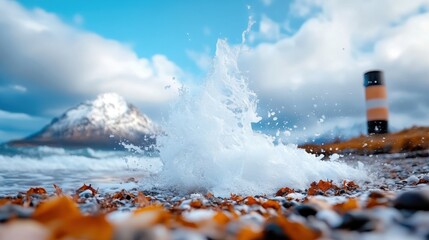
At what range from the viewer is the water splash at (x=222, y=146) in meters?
4.14

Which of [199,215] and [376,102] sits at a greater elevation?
[376,102]

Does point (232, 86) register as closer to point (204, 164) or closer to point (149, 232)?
point (204, 164)

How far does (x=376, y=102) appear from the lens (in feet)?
54.3

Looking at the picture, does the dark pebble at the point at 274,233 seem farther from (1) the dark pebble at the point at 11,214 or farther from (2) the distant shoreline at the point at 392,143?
(2) the distant shoreline at the point at 392,143

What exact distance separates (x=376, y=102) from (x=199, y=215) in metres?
16.9

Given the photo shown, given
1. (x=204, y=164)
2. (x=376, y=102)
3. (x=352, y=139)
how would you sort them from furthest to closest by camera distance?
(x=352, y=139)
(x=376, y=102)
(x=204, y=164)

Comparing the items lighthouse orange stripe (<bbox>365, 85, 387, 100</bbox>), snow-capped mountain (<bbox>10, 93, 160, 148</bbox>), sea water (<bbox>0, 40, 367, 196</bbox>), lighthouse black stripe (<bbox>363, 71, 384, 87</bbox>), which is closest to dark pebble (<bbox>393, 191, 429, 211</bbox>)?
sea water (<bbox>0, 40, 367, 196</bbox>)

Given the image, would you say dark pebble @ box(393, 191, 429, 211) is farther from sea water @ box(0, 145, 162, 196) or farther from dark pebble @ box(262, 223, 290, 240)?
sea water @ box(0, 145, 162, 196)

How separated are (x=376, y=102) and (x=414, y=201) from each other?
16.6 meters

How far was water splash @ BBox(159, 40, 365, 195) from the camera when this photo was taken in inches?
163

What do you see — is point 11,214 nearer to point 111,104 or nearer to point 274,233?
point 274,233

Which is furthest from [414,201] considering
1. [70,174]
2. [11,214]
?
[70,174]

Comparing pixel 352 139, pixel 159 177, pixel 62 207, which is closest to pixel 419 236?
pixel 62 207

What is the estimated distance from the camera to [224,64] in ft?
14.9
